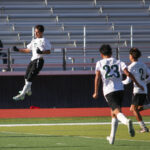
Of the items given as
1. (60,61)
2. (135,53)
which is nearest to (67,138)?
(135,53)

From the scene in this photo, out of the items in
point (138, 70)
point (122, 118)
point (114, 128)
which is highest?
point (138, 70)

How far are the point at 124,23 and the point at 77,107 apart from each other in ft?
25.8

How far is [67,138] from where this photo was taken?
37.2 ft

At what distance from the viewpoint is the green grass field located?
9844mm

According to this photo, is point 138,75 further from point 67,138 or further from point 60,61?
point 60,61

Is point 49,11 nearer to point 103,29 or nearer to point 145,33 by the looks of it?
point 103,29

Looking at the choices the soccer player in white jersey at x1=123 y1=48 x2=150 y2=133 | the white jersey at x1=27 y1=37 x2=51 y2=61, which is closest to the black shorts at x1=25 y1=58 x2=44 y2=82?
the white jersey at x1=27 y1=37 x2=51 y2=61

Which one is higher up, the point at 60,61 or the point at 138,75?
the point at 138,75

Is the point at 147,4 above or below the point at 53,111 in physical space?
above

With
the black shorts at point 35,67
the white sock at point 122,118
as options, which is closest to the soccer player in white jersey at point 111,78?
the white sock at point 122,118

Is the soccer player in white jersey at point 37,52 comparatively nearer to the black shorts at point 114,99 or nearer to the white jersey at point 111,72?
the white jersey at point 111,72

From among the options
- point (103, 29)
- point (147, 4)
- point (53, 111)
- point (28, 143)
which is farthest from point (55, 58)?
point (28, 143)

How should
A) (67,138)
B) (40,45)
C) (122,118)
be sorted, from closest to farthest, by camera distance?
(122,118), (67,138), (40,45)

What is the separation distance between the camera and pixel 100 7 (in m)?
29.6
